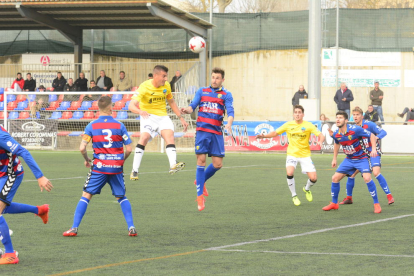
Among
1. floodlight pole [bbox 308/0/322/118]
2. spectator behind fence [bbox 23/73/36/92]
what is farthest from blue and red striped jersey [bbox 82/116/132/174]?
spectator behind fence [bbox 23/73/36/92]

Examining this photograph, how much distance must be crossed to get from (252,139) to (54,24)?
434 inches

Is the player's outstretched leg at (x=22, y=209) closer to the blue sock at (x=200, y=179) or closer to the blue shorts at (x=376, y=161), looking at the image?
the blue sock at (x=200, y=179)

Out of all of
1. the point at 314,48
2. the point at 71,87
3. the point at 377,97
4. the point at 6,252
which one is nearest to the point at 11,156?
the point at 6,252

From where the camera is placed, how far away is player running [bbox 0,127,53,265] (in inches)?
255

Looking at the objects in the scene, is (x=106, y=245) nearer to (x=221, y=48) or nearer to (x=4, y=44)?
(x=221, y=48)

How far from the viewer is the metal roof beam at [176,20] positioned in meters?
28.1

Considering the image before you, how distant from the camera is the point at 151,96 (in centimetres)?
1158

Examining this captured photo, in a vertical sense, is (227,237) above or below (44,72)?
below

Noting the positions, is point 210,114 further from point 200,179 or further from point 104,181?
point 104,181

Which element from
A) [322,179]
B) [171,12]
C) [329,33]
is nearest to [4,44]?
[171,12]

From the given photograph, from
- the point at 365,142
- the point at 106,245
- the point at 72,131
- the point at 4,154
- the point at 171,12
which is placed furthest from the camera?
the point at 171,12

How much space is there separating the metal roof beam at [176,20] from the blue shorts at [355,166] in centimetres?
1800

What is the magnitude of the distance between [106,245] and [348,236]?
2.67 m

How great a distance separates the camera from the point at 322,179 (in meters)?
16.3
